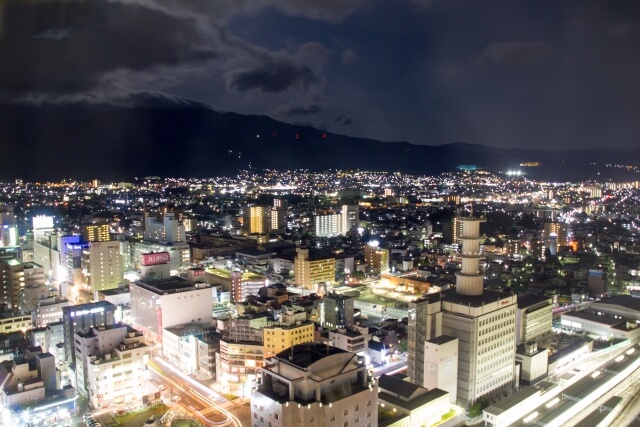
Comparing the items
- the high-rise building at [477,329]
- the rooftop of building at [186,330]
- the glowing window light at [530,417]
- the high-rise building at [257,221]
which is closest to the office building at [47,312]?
the rooftop of building at [186,330]

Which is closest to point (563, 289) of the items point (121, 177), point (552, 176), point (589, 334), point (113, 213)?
point (589, 334)

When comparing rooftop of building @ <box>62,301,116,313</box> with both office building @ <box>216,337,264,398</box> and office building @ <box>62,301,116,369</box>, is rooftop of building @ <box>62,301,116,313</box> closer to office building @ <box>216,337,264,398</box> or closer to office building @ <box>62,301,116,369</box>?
office building @ <box>62,301,116,369</box>

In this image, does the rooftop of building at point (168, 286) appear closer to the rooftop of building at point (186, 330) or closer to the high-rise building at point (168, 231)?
the rooftop of building at point (186, 330)

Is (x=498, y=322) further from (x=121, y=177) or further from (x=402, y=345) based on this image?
(x=121, y=177)

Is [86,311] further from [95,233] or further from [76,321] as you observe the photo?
[95,233]

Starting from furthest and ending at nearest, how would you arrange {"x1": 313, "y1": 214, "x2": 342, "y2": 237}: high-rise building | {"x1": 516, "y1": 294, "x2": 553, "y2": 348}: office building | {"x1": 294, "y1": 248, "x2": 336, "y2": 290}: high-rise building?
{"x1": 313, "y1": 214, "x2": 342, "y2": 237}: high-rise building → {"x1": 294, "y1": 248, "x2": 336, "y2": 290}: high-rise building → {"x1": 516, "y1": 294, "x2": 553, "y2": 348}: office building

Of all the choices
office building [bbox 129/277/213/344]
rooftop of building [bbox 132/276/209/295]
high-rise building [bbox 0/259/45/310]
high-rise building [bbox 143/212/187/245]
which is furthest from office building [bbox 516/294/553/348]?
high-rise building [bbox 143/212/187/245]
